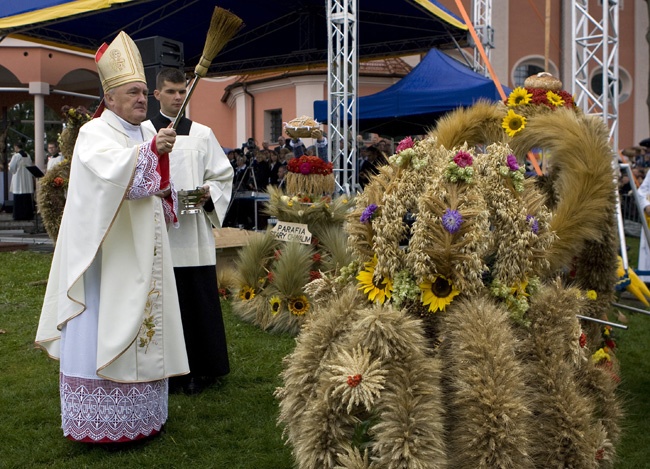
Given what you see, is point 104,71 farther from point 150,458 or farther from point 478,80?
point 478,80

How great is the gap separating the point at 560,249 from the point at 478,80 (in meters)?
7.76

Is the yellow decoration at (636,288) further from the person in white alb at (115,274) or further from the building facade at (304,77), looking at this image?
the building facade at (304,77)

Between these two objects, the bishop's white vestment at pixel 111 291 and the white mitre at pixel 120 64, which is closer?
the bishop's white vestment at pixel 111 291

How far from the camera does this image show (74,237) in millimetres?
3623

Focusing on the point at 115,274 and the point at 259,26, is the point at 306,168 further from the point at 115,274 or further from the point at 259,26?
the point at 259,26

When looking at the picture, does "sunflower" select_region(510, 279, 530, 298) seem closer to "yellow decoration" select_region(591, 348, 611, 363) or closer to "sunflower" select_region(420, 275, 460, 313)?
"sunflower" select_region(420, 275, 460, 313)

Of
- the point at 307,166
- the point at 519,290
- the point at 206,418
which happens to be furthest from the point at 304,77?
the point at 519,290

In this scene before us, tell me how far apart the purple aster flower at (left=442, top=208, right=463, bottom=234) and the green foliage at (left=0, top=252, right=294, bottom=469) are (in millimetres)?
1575

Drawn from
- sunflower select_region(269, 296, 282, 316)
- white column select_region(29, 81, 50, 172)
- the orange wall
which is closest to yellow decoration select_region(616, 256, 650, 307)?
sunflower select_region(269, 296, 282, 316)

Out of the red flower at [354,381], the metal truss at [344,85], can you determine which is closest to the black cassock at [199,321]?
the red flower at [354,381]

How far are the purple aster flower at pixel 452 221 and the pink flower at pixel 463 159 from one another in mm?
221

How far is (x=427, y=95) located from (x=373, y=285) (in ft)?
27.8

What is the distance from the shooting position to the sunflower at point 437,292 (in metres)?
2.88

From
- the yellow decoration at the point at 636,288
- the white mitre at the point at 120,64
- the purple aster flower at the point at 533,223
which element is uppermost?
the white mitre at the point at 120,64
